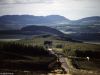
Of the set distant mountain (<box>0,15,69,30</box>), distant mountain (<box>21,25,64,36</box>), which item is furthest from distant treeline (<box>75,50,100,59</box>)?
distant mountain (<box>0,15,69,30</box>)

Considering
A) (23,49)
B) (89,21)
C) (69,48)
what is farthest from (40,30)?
(89,21)

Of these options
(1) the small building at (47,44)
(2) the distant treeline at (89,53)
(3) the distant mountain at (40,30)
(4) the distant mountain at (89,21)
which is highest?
(4) the distant mountain at (89,21)

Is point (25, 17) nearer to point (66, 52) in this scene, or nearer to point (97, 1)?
point (66, 52)

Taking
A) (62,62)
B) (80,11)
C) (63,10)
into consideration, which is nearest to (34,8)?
(63,10)

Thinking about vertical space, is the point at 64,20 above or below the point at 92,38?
above

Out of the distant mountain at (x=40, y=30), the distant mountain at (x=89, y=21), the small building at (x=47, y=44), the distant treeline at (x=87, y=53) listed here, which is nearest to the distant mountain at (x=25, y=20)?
the distant mountain at (x=40, y=30)

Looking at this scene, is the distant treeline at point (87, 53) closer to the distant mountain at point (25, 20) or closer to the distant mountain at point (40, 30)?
the distant mountain at point (40, 30)

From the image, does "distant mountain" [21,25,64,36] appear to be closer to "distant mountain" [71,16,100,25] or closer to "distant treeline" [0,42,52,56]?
"distant treeline" [0,42,52,56]

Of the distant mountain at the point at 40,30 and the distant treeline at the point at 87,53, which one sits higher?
the distant mountain at the point at 40,30
